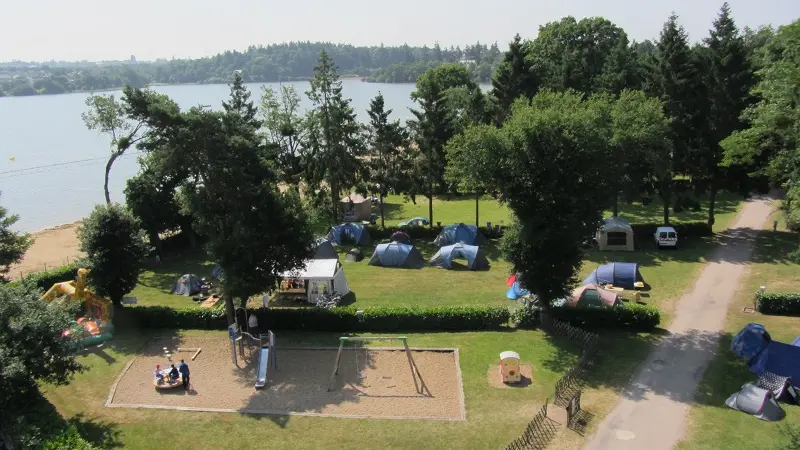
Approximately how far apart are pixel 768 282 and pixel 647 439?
16.6 m

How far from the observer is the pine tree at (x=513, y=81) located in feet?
149

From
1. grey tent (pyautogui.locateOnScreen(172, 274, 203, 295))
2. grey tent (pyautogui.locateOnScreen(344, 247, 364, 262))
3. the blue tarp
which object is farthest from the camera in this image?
grey tent (pyautogui.locateOnScreen(344, 247, 364, 262))

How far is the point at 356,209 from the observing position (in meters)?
46.4

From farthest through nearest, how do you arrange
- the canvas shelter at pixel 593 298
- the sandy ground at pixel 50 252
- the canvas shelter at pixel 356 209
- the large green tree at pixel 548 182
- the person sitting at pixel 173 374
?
the canvas shelter at pixel 356 209 → the sandy ground at pixel 50 252 → the canvas shelter at pixel 593 298 → the large green tree at pixel 548 182 → the person sitting at pixel 173 374

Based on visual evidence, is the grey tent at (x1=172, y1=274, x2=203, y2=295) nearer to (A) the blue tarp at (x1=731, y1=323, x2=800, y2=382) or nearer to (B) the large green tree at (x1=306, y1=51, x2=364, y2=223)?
(B) the large green tree at (x1=306, y1=51, x2=364, y2=223)

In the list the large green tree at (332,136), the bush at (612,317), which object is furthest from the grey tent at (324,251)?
the bush at (612,317)

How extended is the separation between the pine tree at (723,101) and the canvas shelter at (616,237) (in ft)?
21.5

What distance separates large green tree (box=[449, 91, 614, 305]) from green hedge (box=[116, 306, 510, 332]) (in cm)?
266

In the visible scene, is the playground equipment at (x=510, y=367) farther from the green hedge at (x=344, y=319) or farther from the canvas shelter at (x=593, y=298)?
the canvas shelter at (x=593, y=298)

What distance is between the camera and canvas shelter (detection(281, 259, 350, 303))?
27.4 meters

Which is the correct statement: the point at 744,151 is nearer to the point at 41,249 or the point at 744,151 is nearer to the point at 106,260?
the point at 106,260

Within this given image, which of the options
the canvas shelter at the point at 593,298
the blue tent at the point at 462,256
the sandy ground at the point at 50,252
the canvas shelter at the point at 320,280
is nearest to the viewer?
the canvas shelter at the point at 593,298

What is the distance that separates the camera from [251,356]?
21531mm

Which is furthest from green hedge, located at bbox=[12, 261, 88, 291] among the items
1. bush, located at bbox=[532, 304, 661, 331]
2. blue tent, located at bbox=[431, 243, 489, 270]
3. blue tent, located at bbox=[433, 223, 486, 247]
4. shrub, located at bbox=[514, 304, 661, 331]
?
bush, located at bbox=[532, 304, 661, 331]
